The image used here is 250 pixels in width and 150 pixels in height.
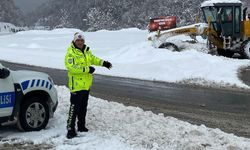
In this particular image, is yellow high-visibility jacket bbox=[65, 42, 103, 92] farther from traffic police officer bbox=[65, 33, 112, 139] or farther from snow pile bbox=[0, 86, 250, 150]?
snow pile bbox=[0, 86, 250, 150]

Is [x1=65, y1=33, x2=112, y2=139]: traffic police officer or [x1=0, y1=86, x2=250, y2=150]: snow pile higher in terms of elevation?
[x1=65, y1=33, x2=112, y2=139]: traffic police officer

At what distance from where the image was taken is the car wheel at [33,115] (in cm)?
832

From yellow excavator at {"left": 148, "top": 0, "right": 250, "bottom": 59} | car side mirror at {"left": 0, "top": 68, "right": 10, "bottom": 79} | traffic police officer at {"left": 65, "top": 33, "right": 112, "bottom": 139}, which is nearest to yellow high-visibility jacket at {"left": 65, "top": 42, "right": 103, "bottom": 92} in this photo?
traffic police officer at {"left": 65, "top": 33, "right": 112, "bottom": 139}

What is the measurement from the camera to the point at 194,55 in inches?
804

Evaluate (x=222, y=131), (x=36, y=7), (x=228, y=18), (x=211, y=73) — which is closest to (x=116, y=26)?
(x=36, y=7)

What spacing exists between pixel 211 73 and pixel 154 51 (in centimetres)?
614

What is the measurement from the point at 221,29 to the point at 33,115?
55.6 feet

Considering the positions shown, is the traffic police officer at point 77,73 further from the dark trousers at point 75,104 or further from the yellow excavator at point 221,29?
the yellow excavator at point 221,29

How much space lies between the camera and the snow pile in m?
7.61

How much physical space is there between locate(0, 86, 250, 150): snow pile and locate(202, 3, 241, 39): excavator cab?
587 inches

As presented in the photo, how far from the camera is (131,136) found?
8.13m

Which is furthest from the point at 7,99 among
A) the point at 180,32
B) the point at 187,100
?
the point at 180,32

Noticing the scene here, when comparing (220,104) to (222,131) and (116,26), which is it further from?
(116,26)

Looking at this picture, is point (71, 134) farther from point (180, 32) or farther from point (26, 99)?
point (180, 32)
